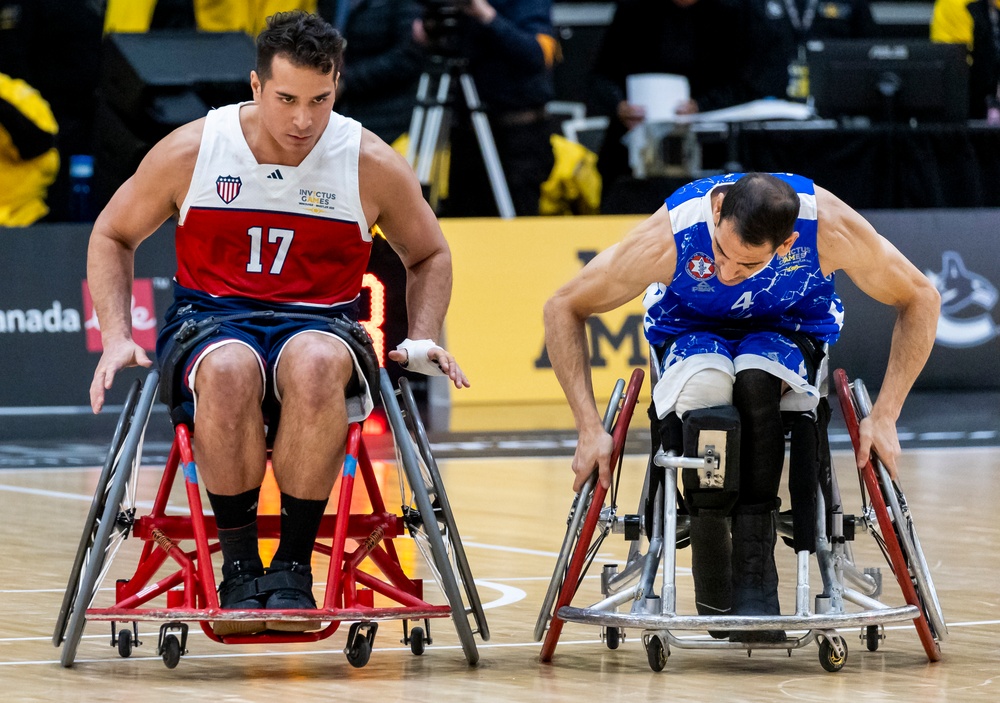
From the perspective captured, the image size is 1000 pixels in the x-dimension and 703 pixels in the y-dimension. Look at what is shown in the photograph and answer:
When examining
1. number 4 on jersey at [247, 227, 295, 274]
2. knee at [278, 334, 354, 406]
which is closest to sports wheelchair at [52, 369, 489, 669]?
knee at [278, 334, 354, 406]

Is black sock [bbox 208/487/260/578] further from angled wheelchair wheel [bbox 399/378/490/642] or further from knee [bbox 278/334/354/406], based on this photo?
angled wheelchair wheel [bbox 399/378/490/642]

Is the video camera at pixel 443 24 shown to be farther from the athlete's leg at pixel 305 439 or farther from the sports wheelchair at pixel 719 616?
the athlete's leg at pixel 305 439

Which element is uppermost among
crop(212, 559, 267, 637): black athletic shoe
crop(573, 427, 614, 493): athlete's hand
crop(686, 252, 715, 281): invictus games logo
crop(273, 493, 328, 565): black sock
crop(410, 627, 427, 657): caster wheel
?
crop(686, 252, 715, 281): invictus games logo

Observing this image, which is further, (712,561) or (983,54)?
(983,54)

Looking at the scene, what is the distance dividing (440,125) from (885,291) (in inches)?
248

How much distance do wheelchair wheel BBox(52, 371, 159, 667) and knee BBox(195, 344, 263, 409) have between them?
14 cm

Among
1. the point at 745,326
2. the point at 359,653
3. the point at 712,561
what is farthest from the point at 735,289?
the point at 359,653

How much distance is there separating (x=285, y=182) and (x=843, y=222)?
4.49 ft

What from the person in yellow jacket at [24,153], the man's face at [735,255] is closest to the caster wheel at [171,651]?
the man's face at [735,255]

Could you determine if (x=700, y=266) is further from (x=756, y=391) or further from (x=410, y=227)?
(x=410, y=227)

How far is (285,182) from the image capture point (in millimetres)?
4465

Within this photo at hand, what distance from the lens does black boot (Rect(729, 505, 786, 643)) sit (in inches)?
166

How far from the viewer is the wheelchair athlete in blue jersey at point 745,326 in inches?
166

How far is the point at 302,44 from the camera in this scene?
423 centimetres
